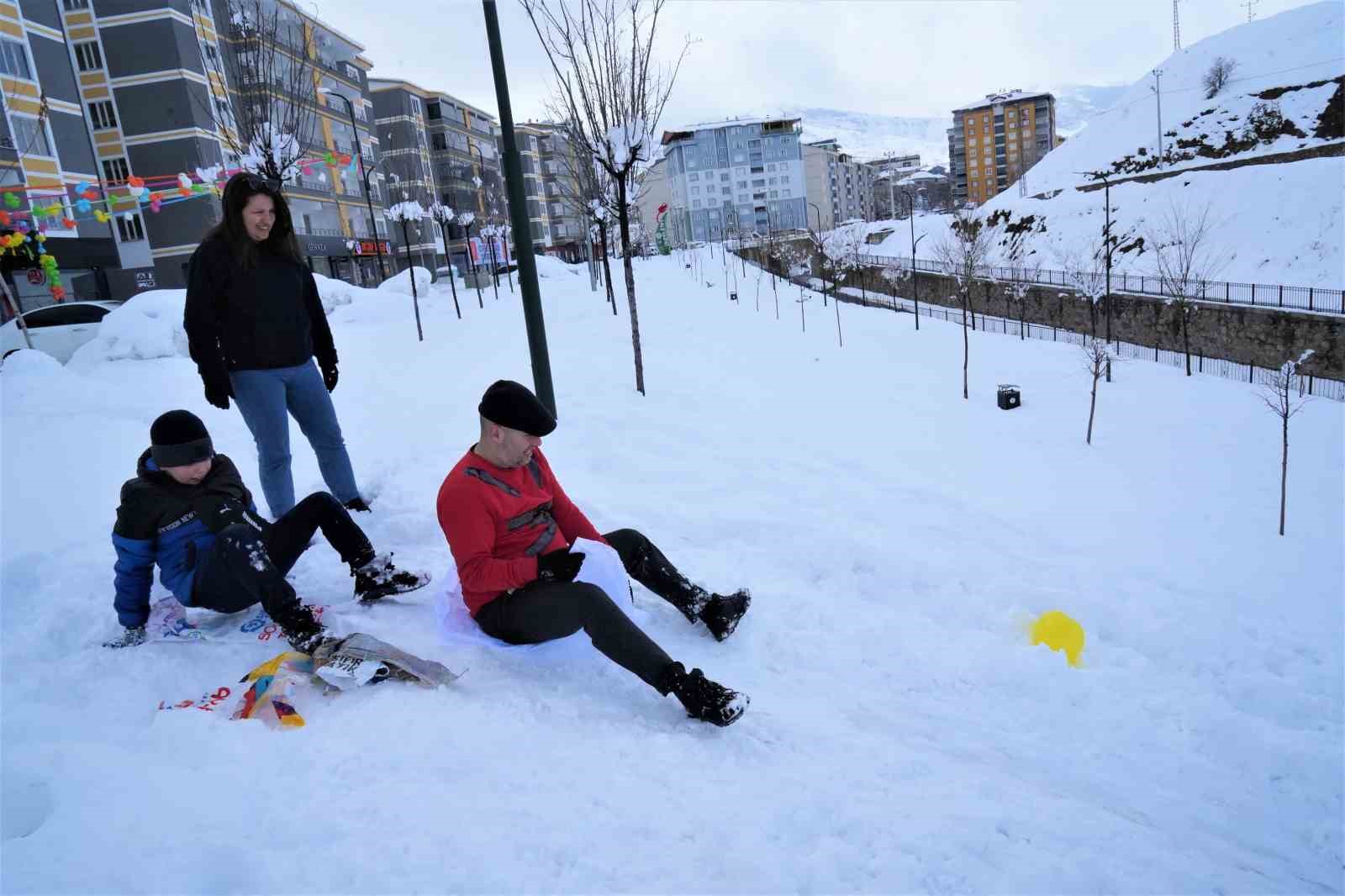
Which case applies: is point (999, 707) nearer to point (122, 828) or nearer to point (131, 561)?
point (122, 828)

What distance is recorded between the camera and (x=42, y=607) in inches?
131

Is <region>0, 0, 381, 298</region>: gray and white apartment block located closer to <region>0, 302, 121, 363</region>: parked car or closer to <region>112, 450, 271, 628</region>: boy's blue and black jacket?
<region>0, 302, 121, 363</region>: parked car

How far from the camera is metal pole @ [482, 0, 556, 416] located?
625cm

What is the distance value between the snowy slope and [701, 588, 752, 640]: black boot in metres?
28.3

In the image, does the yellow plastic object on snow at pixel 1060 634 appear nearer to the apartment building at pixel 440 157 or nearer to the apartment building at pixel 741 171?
the apartment building at pixel 440 157

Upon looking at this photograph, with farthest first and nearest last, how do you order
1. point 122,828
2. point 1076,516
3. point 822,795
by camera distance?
point 1076,516
point 822,795
point 122,828

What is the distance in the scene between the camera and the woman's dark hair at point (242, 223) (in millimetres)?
3496

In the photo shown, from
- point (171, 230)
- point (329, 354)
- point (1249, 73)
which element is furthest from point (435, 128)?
point (329, 354)

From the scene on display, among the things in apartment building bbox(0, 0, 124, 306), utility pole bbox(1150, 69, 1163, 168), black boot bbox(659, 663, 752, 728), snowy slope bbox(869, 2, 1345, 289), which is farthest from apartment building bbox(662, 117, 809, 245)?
black boot bbox(659, 663, 752, 728)

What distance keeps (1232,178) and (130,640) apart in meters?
39.7

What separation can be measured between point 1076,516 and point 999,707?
377cm

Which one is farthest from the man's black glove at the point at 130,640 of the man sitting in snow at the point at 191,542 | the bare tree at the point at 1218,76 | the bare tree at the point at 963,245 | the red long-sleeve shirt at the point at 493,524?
the bare tree at the point at 1218,76

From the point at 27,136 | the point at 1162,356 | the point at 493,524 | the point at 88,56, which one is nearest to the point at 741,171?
the point at 88,56

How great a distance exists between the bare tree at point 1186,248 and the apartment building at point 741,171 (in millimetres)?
65589
